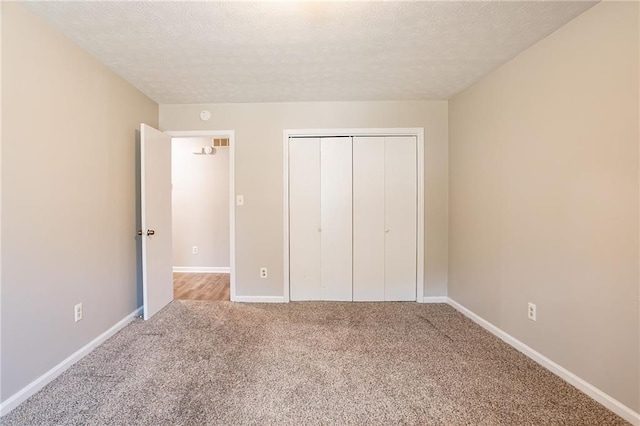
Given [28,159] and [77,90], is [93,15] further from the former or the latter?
[28,159]

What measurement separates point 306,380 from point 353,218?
1.69 m

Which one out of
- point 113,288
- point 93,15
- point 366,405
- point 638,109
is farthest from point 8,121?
point 638,109

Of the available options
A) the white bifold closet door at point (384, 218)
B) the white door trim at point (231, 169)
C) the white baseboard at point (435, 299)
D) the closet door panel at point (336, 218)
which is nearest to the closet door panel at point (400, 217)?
the white bifold closet door at point (384, 218)

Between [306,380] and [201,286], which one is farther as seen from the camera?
[201,286]

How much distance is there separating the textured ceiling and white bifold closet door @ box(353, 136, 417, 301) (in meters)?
0.68

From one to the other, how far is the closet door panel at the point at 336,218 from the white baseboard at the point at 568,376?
4.49 feet


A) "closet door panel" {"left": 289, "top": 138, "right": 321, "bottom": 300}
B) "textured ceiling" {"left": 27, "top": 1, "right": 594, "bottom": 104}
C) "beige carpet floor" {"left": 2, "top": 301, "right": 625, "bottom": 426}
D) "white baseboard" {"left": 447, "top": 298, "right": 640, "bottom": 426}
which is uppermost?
"textured ceiling" {"left": 27, "top": 1, "right": 594, "bottom": 104}

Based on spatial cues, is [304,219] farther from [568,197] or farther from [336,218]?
[568,197]

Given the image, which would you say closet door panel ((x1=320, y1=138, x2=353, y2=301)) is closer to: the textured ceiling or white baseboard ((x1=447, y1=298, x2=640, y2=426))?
the textured ceiling

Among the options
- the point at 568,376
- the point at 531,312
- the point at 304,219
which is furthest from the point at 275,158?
the point at 568,376

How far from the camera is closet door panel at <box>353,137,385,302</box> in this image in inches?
112

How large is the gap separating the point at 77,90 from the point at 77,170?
578 millimetres

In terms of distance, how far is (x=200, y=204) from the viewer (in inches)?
165

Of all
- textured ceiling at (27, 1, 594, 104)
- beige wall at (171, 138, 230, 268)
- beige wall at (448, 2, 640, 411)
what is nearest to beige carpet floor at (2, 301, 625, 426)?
beige wall at (448, 2, 640, 411)
